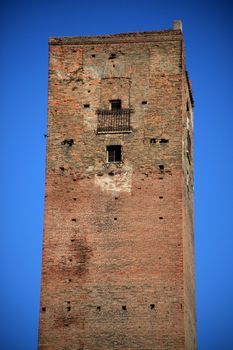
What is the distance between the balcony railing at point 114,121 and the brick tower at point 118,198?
0.13 feet

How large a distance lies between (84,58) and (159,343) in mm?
12080

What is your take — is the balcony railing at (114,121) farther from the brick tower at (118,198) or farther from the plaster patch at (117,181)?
the plaster patch at (117,181)

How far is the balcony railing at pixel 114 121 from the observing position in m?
46.4

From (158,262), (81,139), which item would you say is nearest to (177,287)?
(158,262)

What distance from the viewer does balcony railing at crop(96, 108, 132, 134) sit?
152 feet

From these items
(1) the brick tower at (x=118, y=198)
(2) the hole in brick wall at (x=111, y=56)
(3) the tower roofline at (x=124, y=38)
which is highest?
(3) the tower roofline at (x=124, y=38)

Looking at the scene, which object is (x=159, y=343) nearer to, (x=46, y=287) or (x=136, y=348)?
(x=136, y=348)

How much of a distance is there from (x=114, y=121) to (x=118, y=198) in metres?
3.17

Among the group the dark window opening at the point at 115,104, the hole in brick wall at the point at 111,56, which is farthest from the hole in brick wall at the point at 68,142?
the hole in brick wall at the point at 111,56

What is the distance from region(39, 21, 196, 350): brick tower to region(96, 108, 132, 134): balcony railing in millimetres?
40

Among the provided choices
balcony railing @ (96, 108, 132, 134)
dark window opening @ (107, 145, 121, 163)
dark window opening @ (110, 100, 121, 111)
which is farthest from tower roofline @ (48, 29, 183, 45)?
dark window opening @ (107, 145, 121, 163)

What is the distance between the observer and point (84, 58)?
47625 millimetres

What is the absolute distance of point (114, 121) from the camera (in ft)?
152

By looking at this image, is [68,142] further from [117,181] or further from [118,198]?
[118,198]
